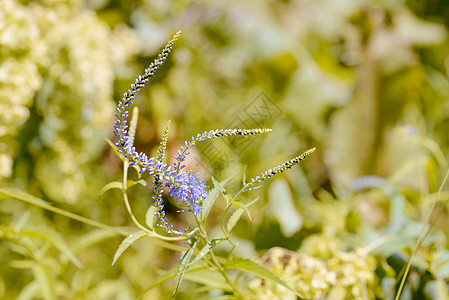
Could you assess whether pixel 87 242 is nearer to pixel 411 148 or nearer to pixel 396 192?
pixel 396 192

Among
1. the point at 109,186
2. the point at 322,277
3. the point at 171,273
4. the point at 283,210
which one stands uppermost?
the point at 109,186

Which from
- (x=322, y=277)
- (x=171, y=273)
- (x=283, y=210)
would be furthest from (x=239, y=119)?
(x=171, y=273)

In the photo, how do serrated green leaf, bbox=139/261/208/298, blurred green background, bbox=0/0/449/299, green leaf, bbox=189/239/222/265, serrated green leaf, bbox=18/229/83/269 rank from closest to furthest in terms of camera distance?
green leaf, bbox=189/239/222/265
serrated green leaf, bbox=139/261/208/298
serrated green leaf, bbox=18/229/83/269
blurred green background, bbox=0/0/449/299

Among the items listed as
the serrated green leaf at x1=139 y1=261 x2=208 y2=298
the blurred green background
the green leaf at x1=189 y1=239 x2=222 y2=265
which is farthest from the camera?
the blurred green background

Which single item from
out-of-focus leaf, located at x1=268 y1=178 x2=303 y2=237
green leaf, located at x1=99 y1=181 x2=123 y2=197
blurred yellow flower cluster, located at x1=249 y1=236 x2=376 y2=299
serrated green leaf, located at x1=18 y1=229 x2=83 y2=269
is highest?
green leaf, located at x1=99 y1=181 x2=123 y2=197

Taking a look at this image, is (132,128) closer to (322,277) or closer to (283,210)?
(322,277)

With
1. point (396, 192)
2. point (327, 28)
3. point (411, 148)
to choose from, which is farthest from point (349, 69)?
point (396, 192)

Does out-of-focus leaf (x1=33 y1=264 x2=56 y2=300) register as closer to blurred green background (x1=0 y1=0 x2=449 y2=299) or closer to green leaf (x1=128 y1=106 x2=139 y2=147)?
blurred green background (x1=0 y1=0 x2=449 y2=299)

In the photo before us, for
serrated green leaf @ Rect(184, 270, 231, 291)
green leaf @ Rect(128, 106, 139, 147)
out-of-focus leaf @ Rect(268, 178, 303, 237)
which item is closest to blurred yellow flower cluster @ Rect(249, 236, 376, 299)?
serrated green leaf @ Rect(184, 270, 231, 291)
